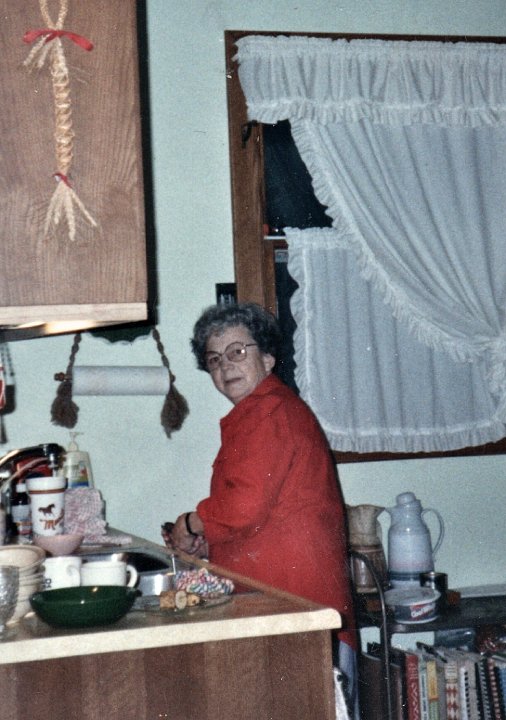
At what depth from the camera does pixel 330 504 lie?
263cm

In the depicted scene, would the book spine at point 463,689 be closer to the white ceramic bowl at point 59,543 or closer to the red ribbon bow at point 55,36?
the white ceramic bowl at point 59,543

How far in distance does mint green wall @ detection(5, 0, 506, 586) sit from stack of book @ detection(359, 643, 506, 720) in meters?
0.53

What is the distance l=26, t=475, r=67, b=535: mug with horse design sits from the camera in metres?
2.54

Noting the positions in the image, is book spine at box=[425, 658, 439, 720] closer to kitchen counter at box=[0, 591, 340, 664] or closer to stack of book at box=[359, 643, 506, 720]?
stack of book at box=[359, 643, 506, 720]

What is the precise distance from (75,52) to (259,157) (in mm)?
2043

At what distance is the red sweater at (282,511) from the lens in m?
2.47

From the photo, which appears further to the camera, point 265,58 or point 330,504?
point 265,58

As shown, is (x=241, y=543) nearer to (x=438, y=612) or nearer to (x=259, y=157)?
(x=438, y=612)

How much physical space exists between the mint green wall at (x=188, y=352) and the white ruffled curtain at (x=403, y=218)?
17 cm

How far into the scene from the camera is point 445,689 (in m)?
3.15

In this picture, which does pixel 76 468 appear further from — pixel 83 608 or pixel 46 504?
pixel 83 608

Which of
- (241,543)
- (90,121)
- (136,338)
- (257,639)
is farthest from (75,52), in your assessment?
(136,338)

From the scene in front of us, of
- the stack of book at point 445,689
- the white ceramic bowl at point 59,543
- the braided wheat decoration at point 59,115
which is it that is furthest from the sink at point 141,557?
the braided wheat decoration at point 59,115

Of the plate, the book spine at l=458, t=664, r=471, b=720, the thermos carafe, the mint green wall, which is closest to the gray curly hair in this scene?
the mint green wall
